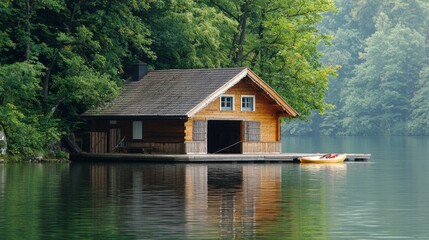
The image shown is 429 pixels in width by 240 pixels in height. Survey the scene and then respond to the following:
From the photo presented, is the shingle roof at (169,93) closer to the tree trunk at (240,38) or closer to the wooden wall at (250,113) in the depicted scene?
the wooden wall at (250,113)

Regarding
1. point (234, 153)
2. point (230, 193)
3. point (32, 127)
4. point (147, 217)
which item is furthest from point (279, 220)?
point (234, 153)

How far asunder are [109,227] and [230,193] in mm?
12352

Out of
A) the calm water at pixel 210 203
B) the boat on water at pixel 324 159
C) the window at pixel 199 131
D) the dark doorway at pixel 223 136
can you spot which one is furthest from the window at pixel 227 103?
the calm water at pixel 210 203

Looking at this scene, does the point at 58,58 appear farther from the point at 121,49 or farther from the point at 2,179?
the point at 2,179

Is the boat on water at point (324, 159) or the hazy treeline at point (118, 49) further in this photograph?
the boat on water at point (324, 159)

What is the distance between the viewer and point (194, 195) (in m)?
42.2

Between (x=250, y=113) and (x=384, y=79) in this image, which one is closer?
(x=250, y=113)

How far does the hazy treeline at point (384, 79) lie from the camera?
16975 centimetres

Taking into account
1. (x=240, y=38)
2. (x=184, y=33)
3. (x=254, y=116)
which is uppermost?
(x=240, y=38)

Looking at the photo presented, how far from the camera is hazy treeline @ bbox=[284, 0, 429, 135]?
557ft

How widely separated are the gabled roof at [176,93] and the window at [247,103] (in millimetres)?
1224

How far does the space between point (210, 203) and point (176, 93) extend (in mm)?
33791

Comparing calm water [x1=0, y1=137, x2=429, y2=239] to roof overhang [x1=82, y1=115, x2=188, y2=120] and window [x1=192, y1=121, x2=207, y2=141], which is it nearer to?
roof overhang [x1=82, y1=115, x2=188, y2=120]

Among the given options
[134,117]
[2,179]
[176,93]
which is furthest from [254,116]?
[2,179]
